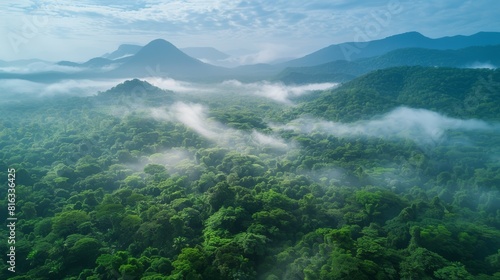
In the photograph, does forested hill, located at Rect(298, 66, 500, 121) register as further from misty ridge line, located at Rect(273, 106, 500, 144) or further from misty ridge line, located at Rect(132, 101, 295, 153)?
misty ridge line, located at Rect(132, 101, 295, 153)

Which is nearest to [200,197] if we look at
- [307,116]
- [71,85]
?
[307,116]

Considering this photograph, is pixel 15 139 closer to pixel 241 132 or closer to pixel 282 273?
pixel 241 132

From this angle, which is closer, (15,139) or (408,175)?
(408,175)

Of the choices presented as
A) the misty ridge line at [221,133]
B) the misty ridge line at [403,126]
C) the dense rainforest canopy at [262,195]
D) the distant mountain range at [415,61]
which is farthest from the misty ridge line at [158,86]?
the dense rainforest canopy at [262,195]

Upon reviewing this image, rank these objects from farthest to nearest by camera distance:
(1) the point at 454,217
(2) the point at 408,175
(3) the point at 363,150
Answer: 1. (3) the point at 363,150
2. (2) the point at 408,175
3. (1) the point at 454,217

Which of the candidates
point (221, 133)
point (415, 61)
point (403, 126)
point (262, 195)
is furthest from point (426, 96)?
point (415, 61)

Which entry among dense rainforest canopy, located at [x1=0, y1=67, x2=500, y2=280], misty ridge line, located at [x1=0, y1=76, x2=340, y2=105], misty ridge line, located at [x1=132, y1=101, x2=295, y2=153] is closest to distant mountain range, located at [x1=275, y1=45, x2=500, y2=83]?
misty ridge line, located at [x1=0, y1=76, x2=340, y2=105]
